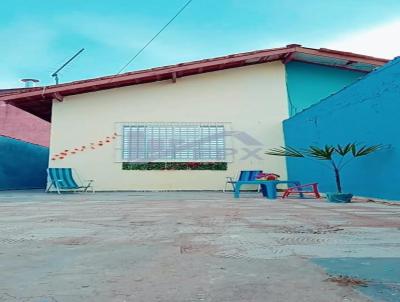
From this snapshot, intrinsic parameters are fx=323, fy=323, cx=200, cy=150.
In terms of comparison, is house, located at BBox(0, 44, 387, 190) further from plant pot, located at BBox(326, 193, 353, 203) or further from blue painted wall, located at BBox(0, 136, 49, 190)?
plant pot, located at BBox(326, 193, 353, 203)

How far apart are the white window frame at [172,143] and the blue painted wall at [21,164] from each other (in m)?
4.52

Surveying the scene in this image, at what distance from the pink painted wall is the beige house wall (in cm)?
817

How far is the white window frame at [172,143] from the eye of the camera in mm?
9898

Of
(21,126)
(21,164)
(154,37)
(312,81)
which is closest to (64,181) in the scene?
(21,164)

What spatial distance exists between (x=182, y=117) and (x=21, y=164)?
6815 mm

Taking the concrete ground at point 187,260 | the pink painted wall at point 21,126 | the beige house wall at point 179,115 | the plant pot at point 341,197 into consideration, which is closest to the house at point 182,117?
the beige house wall at point 179,115

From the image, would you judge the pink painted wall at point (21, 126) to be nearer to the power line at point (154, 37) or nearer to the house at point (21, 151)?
the house at point (21, 151)

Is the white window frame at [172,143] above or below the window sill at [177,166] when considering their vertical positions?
above

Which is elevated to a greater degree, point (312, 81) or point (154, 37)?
point (154, 37)

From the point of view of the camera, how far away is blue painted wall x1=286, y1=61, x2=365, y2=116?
10.4 meters

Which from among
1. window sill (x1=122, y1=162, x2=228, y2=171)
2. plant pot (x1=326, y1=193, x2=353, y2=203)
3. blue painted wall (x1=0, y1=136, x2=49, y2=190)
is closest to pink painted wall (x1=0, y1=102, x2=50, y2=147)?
blue painted wall (x1=0, y1=136, x2=49, y2=190)

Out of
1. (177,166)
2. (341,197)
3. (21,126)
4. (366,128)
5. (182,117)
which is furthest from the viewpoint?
(21,126)

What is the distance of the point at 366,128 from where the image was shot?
19.0ft

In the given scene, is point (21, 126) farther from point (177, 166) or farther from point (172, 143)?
point (177, 166)
